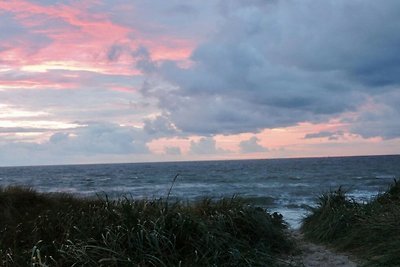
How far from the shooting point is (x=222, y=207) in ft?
35.2

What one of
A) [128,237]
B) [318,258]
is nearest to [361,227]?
[318,258]

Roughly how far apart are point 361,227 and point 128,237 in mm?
5393

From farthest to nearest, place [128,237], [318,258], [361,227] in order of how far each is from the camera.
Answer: [361,227] → [318,258] → [128,237]

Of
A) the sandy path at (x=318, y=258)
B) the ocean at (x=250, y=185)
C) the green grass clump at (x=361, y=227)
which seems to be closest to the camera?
the green grass clump at (x=361, y=227)

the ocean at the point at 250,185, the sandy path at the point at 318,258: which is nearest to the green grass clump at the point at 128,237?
the sandy path at the point at 318,258

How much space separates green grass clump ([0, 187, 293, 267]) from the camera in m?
6.95

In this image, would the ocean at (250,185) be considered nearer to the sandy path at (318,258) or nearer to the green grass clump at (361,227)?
the green grass clump at (361,227)

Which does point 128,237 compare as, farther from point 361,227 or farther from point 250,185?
point 250,185

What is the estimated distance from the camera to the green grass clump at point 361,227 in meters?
8.66

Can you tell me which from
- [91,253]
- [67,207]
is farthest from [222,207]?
[91,253]

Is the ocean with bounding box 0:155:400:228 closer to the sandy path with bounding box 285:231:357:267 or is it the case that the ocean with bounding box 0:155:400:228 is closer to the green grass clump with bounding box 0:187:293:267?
the green grass clump with bounding box 0:187:293:267

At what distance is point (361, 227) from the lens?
1030cm

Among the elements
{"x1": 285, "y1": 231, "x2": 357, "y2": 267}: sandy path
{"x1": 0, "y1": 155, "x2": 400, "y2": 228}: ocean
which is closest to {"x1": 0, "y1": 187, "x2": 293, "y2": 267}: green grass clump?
{"x1": 285, "y1": 231, "x2": 357, "y2": 267}: sandy path

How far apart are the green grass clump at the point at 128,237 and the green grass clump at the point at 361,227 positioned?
1518 millimetres
